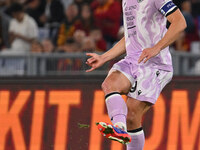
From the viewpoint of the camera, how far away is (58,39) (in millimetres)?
12781

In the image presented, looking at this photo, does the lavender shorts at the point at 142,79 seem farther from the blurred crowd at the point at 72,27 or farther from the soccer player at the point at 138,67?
the blurred crowd at the point at 72,27

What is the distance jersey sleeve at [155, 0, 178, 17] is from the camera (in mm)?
6836

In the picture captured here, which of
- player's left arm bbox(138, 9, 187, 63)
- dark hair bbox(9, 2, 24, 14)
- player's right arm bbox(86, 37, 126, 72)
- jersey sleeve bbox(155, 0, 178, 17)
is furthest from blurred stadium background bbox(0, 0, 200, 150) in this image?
dark hair bbox(9, 2, 24, 14)

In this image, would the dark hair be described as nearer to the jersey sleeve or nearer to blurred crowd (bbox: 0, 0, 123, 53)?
blurred crowd (bbox: 0, 0, 123, 53)

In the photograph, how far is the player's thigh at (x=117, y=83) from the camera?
22.9ft

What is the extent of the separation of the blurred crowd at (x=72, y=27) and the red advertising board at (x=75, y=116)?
206cm

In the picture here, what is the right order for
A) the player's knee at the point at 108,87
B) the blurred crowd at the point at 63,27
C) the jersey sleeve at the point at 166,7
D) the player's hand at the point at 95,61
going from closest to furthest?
the jersey sleeve at the point at 166,7 → the player's knee at the point at 108,87 → the player's hand at the point at 95,61 → the blurred crowd at the point at 63,27

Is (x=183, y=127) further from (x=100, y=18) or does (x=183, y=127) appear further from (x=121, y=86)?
(x=100, y=18)

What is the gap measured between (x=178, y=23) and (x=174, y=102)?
2.89 metres

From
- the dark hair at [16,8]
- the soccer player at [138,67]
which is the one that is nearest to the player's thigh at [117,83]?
the soccer player at [138,67]

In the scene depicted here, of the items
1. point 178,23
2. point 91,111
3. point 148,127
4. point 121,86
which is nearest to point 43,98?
point 91,111

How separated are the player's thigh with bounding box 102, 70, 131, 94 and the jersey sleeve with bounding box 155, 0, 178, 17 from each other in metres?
0.81

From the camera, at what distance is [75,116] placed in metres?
9.45

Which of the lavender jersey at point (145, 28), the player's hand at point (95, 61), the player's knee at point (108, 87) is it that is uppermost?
the lavender jersey at point (145, 28)
